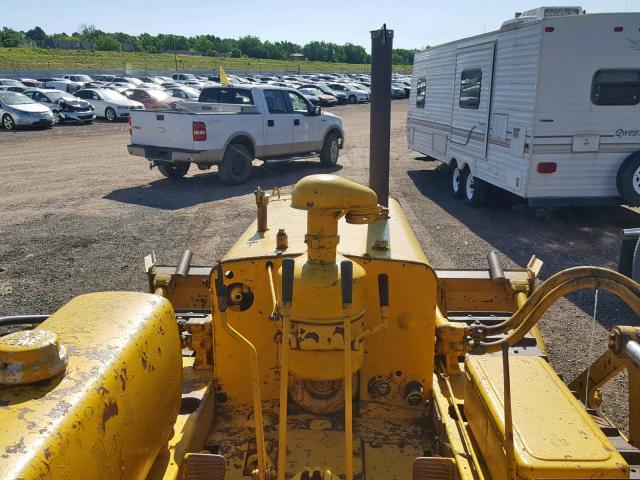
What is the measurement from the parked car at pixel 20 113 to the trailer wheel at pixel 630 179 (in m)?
22.4

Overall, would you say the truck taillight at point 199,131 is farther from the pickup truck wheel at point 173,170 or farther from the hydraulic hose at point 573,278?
the hydraulic hose at point 573,278

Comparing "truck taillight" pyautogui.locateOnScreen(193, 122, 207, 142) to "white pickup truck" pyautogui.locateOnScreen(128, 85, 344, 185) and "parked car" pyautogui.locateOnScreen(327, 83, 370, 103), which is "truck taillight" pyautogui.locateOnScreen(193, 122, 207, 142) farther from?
"parked car" pyautogui.locateOnScreen(327, 83, 370, 103)

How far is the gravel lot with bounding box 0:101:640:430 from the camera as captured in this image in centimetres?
674

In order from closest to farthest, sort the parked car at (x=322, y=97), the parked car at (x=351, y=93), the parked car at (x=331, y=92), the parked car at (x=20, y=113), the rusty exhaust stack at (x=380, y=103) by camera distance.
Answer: the rusty exhaust stack at (x=380, y=103), the parked car at (x=20, y=113), the parked car at (x=322, y=97), the parked car at (x=331, y=92), the parked car at (x=351, y=93)

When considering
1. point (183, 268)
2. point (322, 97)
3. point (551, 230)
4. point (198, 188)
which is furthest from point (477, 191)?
point (322, 97)

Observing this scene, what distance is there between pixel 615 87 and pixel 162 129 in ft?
28.8

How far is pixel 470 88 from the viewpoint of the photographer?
463 inches

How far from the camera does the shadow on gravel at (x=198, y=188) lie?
1220cm

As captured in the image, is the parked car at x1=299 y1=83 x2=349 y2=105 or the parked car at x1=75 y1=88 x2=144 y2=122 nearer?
the parked car at x1=75 y1=88 x2=144 y2=122

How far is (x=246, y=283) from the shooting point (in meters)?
3.27

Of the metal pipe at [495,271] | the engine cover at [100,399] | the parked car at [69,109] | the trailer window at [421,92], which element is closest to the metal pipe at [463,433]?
the metal pipe at [495,271]

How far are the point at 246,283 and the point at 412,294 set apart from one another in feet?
2.97

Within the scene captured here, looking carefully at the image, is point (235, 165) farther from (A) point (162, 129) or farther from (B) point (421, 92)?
(B) point (421, 92)

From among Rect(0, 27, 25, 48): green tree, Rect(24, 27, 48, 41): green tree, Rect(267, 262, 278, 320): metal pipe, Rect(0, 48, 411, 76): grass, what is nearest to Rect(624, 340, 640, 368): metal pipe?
Rect(267, 262, 278, 320): metal pipe
